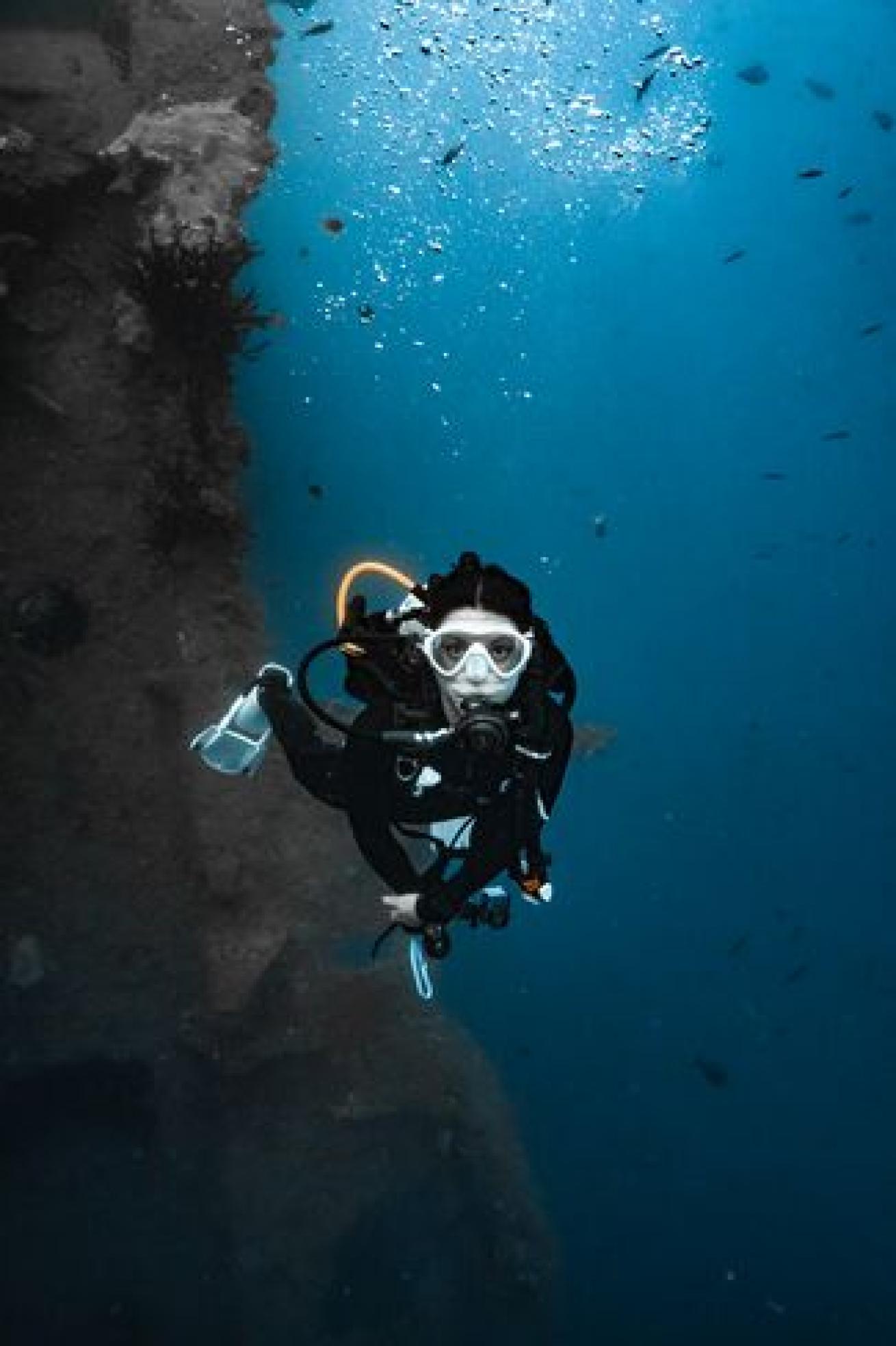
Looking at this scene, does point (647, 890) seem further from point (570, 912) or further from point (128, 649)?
point (128, 649)

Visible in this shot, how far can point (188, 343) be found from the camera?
5836mm

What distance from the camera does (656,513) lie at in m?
6.43

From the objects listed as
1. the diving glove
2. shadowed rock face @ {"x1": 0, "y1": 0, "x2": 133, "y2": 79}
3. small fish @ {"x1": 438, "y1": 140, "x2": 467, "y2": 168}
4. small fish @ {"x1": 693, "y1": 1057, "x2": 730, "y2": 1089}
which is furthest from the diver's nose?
shadowed rock face @ {"x1": 0, "y1": 0, "x2": 133, "y2": 79}

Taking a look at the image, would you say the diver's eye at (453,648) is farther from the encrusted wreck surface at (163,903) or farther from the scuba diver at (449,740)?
the encrusted wreck surface at (163,903)

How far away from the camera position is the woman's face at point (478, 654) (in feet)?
11.2

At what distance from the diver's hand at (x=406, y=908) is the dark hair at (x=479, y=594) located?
118cm

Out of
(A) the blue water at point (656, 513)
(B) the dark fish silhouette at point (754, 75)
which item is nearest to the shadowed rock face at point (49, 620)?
(A) the blue water at point (656, 513)

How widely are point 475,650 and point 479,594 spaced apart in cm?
26

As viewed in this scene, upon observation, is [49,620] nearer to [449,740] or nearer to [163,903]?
[163,903]

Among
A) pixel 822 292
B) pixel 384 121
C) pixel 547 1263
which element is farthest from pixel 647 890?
pixel 384 121

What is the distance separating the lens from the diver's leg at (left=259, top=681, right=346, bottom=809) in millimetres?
4059

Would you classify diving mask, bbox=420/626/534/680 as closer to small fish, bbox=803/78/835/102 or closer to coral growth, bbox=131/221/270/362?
coral growth, bbox=131/221/270/362

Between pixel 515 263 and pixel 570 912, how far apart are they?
4.42 meters

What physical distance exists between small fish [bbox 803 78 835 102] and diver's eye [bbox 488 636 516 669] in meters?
5.57
